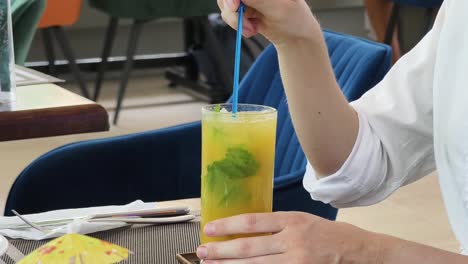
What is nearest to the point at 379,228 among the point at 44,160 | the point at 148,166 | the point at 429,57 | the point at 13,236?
the point at 148,166

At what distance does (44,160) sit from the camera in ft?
5.71

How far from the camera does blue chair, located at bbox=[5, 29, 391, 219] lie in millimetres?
1726

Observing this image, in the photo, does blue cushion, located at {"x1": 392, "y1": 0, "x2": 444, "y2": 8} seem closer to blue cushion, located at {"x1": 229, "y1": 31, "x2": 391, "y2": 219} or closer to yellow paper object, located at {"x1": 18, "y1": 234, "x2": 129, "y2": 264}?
blue cushion, located at {"x1": 229, "y1": 31, "x2": 391, "y2": 219}

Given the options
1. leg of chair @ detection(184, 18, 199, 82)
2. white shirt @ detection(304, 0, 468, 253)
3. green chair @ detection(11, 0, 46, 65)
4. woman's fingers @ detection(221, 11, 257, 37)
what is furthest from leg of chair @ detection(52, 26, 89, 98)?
→ woman's fingers @ detection(221, 11, 257, 37)

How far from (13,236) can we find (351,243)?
44 centimetres

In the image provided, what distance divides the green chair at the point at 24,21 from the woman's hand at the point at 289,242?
157 centimetres

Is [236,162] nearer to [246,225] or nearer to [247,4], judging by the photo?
[246,225]

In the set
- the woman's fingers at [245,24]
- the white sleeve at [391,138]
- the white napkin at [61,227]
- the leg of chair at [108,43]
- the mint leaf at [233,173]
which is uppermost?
the woman's fingers at [245,24]

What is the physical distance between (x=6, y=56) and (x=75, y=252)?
81cm

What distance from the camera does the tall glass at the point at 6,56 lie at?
151 cm

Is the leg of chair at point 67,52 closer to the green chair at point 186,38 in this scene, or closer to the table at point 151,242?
the green chair at point 186,38

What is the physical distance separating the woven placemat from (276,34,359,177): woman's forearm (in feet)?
0.67

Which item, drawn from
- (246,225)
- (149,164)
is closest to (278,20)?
(246,225)

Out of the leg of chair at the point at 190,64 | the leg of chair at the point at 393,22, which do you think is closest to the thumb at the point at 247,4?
the leg of chair at the point at 393,22
